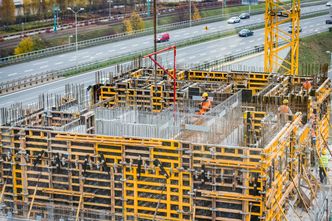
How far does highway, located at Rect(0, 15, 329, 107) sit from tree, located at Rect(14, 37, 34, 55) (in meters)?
8.26

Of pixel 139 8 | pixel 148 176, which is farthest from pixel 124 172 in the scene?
pixel 139 8

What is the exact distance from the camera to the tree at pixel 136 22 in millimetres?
97000

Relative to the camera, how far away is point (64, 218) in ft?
100

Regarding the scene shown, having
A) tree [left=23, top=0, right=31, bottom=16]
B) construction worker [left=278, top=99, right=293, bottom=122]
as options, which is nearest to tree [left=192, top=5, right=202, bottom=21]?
tree [left=23, top=0, right=31, bottom=16]

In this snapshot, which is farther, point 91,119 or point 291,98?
point 291,98

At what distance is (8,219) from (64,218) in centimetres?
223

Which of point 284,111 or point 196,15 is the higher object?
point 284,111

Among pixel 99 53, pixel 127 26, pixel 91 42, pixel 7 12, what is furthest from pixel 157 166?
pixel 127 26

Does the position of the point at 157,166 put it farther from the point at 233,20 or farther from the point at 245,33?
the point at 233,20

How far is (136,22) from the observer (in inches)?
3826

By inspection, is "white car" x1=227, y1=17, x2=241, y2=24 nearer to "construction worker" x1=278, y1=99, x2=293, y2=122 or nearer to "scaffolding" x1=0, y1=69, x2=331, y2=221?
"scaffolding" x1=0, y1=69, x2=331, y2=221

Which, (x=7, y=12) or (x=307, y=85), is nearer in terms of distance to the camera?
(x=307, y=85)

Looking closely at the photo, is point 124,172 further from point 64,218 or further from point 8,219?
point 8,219

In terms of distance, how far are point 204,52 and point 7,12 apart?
2263cm
